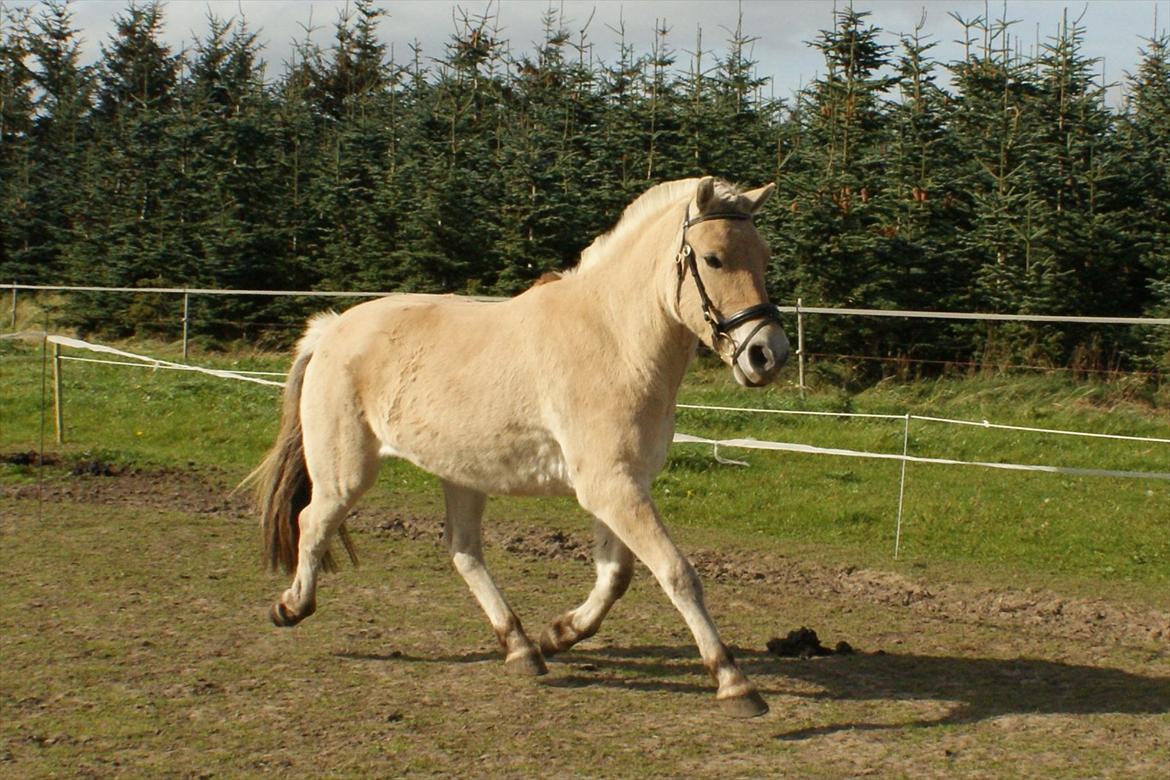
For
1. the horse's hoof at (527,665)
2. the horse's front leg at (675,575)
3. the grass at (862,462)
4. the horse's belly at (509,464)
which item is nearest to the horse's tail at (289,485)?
the horse's belly at (509,464)

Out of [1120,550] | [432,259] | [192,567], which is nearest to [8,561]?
[192,567]

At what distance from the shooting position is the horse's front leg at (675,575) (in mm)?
4723

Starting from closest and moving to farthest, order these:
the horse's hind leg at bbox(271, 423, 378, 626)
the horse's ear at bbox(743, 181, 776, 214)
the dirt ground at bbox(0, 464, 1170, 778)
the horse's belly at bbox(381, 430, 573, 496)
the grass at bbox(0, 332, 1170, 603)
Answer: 1. the dirt ground at bbox(0, 464, 1170, 778)
2. the horse's ear at bbox(743, 181, 776, 214)
3. the horse's belly at bbox(381, 430, 573, 496)
4. the horse's hind leg at bbox(271, 423, 378, 626)
5. the grass at bbox(0, 332, 1170, 603)

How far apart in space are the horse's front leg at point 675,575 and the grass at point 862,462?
11.9 ft

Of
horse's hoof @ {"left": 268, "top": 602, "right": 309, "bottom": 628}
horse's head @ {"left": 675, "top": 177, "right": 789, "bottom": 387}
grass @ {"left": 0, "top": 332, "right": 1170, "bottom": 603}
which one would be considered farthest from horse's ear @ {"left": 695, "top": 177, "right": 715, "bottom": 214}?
grass @ {"left": 0, "top": 332, "right": 1170, "bottom": 603}

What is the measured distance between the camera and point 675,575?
476 cm

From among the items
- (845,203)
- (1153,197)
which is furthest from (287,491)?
(1153,197)

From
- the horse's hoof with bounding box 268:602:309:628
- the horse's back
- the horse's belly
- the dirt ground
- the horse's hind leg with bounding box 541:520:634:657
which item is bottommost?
the dirt ground

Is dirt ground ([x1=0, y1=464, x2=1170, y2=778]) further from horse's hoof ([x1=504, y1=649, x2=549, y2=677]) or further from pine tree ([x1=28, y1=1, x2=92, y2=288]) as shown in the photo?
pine tree ([x1=28, y1=1, x2=92, y2=288])

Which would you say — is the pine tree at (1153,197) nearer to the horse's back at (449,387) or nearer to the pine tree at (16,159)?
the horse's back at (449,387)

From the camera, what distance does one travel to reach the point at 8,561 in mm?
7617

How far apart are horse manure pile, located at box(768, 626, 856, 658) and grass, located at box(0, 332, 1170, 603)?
90.1 inches

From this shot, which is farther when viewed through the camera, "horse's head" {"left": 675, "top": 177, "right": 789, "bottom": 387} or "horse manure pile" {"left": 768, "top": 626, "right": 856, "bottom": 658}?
"horse manure pile" {"left": 768, "top": 626, "right": 856, "bottom": 658}

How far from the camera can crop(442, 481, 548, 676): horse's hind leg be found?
554 centimetres
